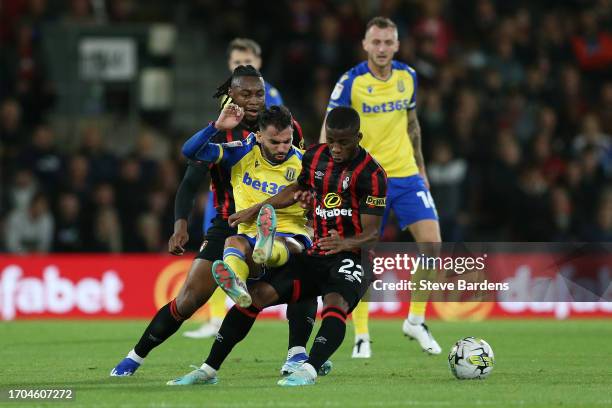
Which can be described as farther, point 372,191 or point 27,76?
point 27,76

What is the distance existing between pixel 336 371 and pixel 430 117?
8128 mm

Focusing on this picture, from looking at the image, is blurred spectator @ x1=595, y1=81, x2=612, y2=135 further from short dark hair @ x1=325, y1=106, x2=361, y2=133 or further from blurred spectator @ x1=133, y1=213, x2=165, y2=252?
short dark hair @ x1=325, y1=106, x2=361, y2=133

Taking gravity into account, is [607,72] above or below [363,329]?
above

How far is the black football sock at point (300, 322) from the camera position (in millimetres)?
8562

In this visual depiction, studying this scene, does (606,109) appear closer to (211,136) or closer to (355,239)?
(355,239)

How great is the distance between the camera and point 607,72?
60.1ft

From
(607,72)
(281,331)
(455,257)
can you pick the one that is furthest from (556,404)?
(607,72)

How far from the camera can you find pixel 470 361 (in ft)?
27.1

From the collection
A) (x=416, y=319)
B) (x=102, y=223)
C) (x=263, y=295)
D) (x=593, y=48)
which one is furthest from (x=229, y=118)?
(x=593, y=48)

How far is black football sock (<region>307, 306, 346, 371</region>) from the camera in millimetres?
7727

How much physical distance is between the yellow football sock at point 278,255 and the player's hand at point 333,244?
229 mm

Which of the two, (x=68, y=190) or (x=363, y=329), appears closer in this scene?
(x=363, y=329)

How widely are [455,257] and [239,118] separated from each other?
183 centimetres

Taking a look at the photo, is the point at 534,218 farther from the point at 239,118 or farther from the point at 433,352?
the point at 239,118
